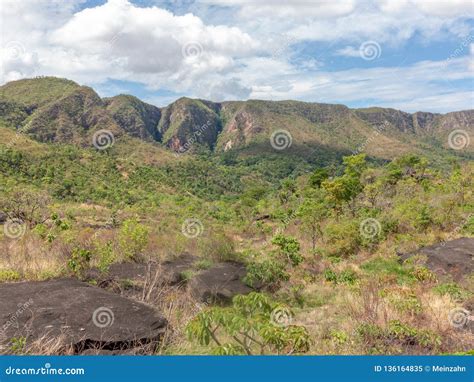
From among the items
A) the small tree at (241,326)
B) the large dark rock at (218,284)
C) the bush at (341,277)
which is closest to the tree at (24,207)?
the large dark rock at (218,284)

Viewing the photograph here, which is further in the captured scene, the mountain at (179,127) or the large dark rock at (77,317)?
the mountain at (179,127)

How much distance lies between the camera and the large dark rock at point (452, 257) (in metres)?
12.3

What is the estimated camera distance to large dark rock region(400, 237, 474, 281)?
486 inches

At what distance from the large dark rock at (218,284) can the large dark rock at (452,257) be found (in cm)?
632

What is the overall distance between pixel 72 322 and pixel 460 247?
43.3ft

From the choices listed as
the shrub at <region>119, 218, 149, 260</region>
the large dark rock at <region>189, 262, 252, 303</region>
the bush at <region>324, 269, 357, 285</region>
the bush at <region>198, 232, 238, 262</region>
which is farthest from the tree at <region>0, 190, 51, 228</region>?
the bush at <region>324, 269, 357, 285</region>

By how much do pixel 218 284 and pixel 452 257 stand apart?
7928 millimetres

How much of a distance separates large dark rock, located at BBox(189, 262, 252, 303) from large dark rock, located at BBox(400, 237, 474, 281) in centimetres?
632

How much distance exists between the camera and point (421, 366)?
178 inches

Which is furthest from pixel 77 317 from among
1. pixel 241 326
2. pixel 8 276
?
pixel 8 276

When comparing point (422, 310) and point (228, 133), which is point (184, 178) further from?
point (228, 133)

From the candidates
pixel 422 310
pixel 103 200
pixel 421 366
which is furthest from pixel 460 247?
pixel 103 200

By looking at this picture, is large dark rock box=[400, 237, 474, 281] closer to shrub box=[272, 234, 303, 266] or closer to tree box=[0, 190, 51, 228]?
shrub box=[272, 234, 303, 266]

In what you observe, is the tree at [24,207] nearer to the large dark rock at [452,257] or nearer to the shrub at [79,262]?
the shrub at [79,262]
